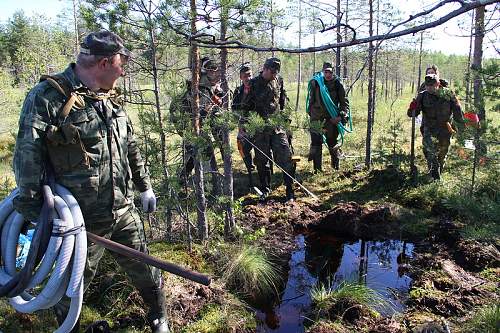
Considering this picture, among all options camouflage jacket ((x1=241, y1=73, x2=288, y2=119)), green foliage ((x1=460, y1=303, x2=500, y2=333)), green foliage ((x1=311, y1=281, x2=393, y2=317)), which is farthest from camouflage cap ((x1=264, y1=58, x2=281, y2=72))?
green foliage ((x1=460, y1=303, x2=500, y2=333))

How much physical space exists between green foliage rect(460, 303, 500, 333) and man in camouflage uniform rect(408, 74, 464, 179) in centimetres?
372

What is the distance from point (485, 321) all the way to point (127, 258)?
107 inches

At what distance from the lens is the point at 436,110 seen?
669 centimetres

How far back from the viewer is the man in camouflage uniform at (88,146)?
7.54 ft

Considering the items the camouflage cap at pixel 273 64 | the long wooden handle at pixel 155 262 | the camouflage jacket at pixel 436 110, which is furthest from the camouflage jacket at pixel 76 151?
the camouflage jacket at pixel 436 110

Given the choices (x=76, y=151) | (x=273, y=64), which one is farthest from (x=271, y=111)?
(x=76, y=151)

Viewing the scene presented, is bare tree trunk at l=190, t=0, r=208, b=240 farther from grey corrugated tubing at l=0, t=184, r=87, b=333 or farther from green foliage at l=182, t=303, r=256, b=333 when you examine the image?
grey corrugated tubing at l=0, t=184, r=87, b=333

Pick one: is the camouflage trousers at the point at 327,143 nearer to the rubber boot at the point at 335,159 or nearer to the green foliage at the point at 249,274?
the rubber boot at the point at 335,159

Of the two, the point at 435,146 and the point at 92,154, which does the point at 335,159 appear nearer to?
the point at 435,146

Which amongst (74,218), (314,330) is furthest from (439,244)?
(74,218)

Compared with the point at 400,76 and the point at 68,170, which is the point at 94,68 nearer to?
the point at 68,170

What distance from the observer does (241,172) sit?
8.43 meters

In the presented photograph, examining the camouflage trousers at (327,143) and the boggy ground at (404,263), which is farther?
the camouflage trousers at (327,143)

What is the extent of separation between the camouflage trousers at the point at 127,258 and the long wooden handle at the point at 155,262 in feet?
0.64
